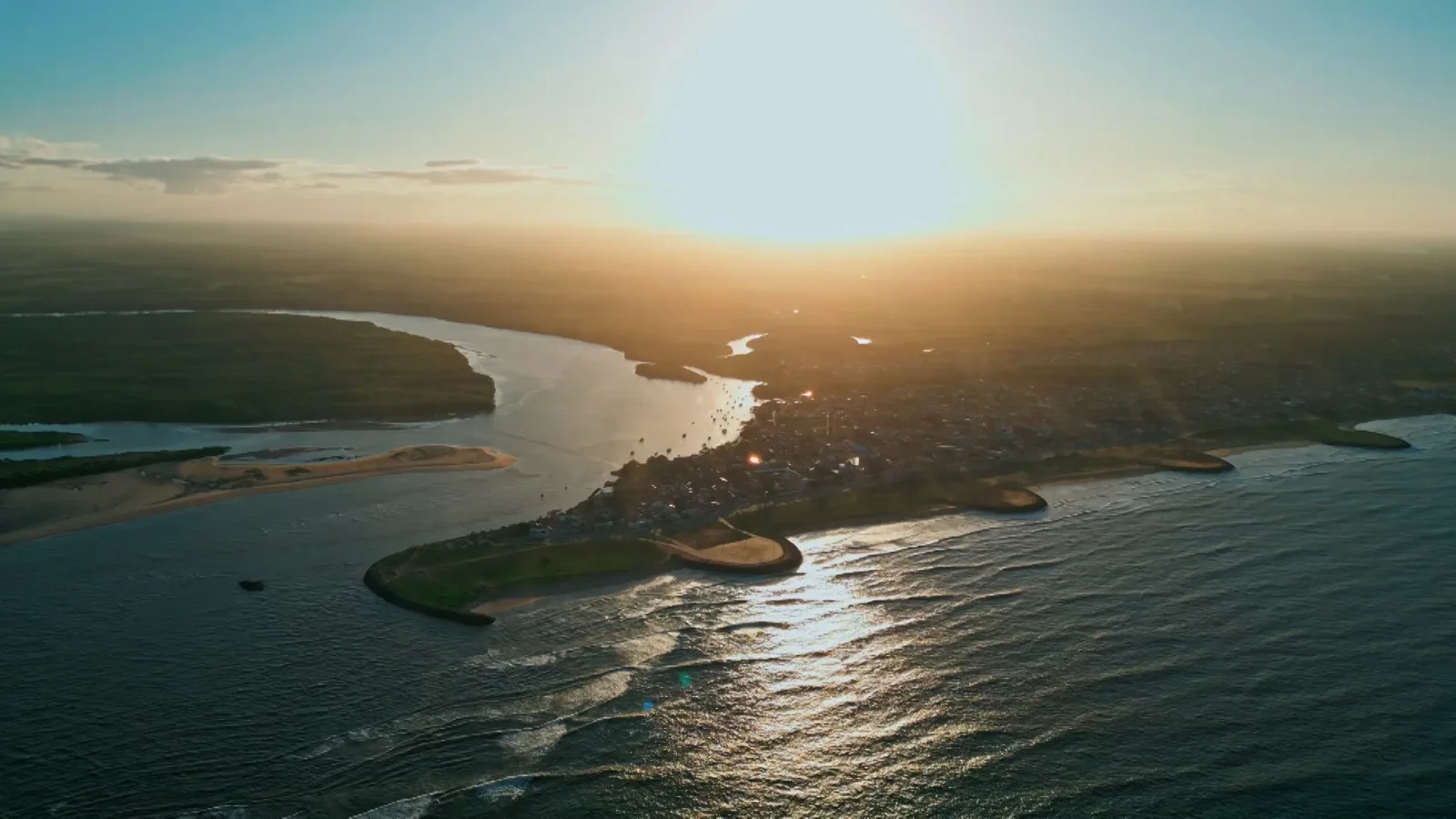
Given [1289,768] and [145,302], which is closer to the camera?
[1289,768]

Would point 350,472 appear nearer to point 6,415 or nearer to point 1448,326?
point 6,415

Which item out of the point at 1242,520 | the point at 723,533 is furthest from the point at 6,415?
the point at 1242,520

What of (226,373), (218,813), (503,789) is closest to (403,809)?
(503,789)

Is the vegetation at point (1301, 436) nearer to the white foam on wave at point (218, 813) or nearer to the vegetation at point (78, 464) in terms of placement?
the white foam on wave at point (218, 813)

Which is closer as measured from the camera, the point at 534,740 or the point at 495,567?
the point at 534,740

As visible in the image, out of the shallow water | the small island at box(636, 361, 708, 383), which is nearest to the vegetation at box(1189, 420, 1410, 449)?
the shallow water

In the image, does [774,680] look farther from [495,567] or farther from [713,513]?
[713,513]

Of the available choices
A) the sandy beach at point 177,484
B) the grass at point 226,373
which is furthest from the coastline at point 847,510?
the grass at point 226,373
